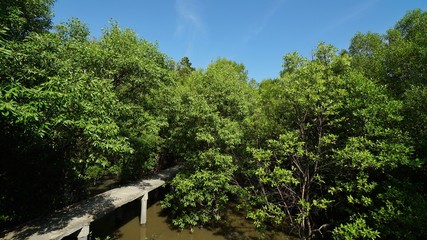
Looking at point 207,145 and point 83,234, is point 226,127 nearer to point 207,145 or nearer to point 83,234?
point 207,145

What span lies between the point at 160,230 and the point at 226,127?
7378 millimetres

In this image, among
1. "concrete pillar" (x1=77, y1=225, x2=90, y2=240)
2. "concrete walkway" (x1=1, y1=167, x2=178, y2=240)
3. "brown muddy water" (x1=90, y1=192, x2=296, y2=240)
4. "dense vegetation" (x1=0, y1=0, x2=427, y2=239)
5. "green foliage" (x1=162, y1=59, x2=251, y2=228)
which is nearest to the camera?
"dense vegetation" (x1=0, y1=0, x2=427, y2=239)

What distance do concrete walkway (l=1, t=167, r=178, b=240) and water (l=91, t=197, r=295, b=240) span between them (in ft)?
6.35

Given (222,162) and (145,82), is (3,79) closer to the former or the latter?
(145,82)

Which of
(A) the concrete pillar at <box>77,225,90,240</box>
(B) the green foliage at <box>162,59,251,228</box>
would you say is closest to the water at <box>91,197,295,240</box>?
(B) the green foliage at <box>162,59,251,228</box>

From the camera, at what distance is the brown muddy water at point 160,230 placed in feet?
43.9

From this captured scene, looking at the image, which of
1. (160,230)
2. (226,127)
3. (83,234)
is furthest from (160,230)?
(226,127)

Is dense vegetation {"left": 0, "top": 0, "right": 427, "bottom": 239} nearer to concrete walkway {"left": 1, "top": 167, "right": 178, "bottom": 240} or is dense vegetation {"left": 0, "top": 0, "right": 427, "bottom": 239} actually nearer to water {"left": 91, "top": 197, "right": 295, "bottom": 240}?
water {"left": 91, "top": 197, "right": 295, "bottom": 240}

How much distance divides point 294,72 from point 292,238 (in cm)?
948

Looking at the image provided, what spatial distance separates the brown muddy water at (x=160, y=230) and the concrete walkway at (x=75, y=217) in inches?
69.6

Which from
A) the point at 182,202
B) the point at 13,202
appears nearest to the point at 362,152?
the point at 182,202

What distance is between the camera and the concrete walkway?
884 centimetres

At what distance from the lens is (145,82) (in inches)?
521

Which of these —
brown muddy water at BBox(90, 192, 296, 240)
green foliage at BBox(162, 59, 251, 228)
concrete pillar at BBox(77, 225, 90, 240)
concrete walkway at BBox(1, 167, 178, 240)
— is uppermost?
green foliage at BBox(162, 59, 251, 228)
